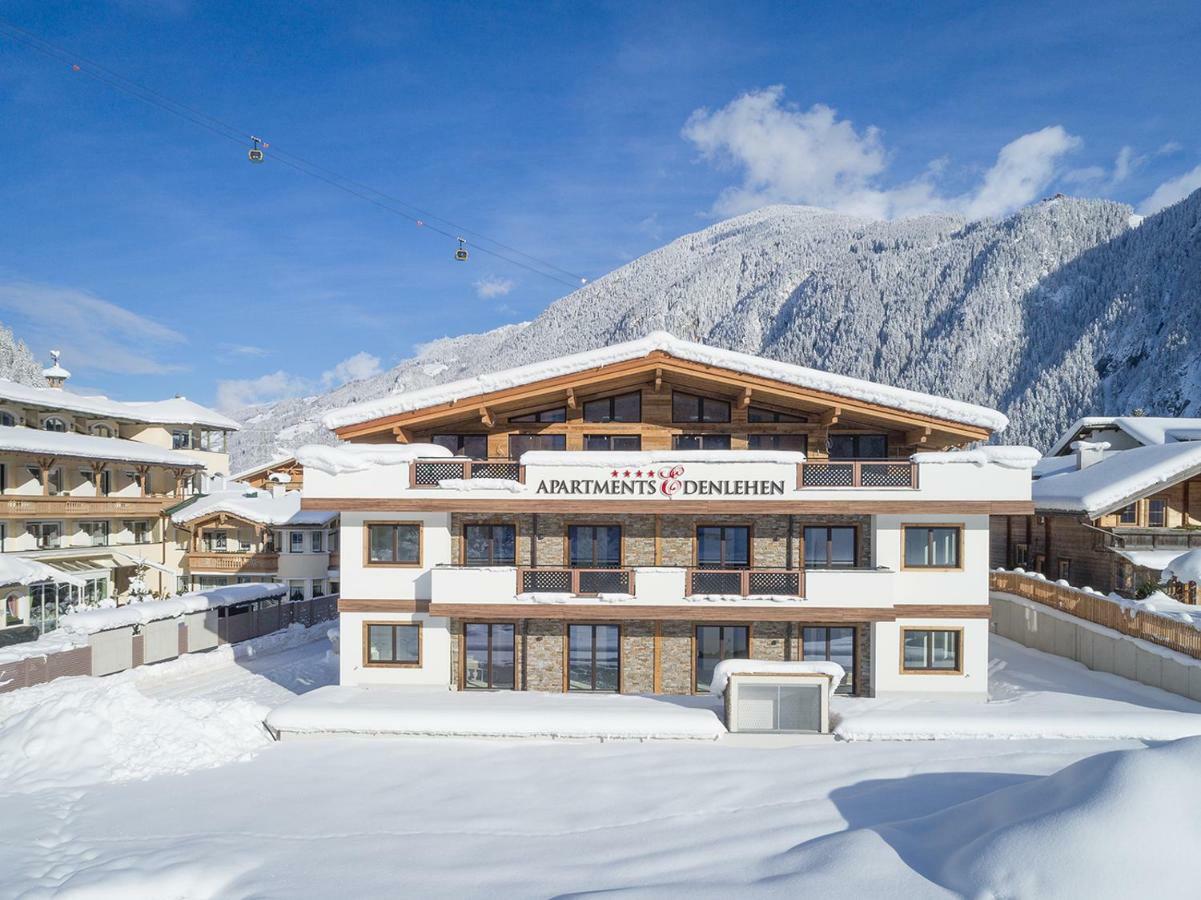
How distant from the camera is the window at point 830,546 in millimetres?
18781

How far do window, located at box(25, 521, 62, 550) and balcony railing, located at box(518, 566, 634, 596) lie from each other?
29539 mm

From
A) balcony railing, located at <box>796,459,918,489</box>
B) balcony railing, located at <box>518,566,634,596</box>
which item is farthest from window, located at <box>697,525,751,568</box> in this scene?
balcony railing, located at <box>518,566,634,596</box>

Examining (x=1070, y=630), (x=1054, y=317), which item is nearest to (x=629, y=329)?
(x=1054, y=317)

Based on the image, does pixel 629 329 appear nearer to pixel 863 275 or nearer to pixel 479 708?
pixel 863 275

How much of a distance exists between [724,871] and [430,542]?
11.9m

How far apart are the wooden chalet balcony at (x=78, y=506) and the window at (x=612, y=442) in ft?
93.5

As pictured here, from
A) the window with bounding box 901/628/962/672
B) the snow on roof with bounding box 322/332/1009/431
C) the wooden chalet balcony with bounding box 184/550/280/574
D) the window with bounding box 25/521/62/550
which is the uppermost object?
the snow on roof with bounding box 322/332/1009/431

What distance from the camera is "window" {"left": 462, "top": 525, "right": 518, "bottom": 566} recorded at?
19297mm

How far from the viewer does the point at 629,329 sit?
166 m

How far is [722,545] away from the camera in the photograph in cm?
1897

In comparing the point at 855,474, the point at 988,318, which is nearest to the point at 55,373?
the point at 855,474

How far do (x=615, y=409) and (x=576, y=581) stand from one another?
5623 millimetres

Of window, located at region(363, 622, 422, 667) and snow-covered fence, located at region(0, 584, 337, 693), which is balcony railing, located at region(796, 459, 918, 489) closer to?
window, located at region(363, 622, 422, 667)

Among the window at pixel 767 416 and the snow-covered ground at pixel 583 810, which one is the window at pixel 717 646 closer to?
the snow-covered ground at pixel 583 810
